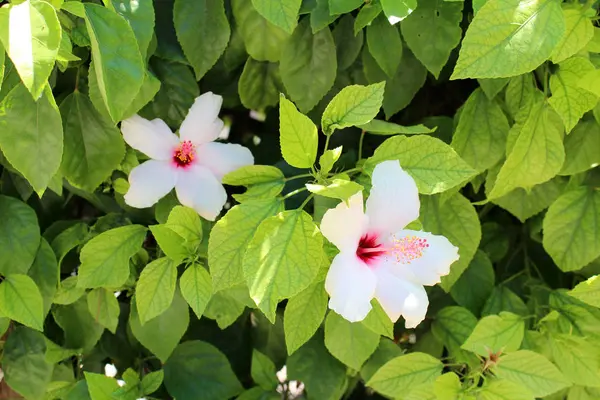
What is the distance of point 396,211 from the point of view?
0.86m

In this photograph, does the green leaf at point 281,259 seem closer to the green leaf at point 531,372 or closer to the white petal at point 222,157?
the white petal at point 222,157

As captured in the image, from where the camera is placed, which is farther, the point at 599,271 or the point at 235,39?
the point at 599,271

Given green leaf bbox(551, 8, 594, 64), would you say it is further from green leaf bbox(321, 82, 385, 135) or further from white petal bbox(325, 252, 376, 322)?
white petal bbox(325, 252, 376, 322)

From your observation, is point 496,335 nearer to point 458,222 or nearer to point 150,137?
point 458,222

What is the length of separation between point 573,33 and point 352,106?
11.1 inches

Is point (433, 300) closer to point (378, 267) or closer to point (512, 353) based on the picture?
point (512, 353)

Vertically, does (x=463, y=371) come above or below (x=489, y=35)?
below

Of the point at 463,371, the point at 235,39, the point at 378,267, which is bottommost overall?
the point at 463,371

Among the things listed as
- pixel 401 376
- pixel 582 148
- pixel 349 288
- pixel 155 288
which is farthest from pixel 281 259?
pixel 582 148

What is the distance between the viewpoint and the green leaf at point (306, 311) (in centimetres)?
99

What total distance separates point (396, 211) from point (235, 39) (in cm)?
40

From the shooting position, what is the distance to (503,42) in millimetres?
841

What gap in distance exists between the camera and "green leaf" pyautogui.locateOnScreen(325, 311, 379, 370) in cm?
112

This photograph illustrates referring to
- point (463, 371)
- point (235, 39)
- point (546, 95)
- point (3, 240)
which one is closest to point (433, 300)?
point (463, 371)
